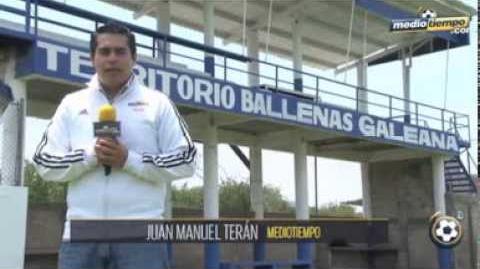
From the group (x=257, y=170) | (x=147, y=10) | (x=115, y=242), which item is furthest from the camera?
(x=257, y=170)

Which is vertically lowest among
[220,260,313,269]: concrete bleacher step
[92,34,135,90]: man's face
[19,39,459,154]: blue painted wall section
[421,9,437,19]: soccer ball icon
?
[220,260,313,269]: concrete bleacher step

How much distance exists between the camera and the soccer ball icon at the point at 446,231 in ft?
18.2

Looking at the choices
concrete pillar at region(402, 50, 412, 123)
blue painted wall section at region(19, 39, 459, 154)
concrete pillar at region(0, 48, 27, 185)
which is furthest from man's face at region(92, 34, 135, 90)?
concrete pillar at region(402, 50, 412, 123)

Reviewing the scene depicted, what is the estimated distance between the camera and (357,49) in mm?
24500

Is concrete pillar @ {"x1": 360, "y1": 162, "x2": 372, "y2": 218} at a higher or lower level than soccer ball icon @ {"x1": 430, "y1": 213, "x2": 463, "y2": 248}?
higher

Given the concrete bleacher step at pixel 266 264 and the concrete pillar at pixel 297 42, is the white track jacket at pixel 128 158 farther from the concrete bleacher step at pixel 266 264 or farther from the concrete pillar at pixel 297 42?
the concrete pillar at pixel 297 42

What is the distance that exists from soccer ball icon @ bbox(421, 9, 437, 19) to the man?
789 inches

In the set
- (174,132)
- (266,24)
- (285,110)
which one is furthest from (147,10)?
(174,132)

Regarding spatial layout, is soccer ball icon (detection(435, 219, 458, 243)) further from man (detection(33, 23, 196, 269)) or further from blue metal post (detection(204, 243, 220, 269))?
man (detection(33, 23, 196, 269))

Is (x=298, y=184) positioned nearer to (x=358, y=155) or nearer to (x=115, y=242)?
(x=358, y=155)

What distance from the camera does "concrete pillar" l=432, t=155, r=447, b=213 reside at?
72.2 feet

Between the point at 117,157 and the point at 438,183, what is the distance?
19933 mm

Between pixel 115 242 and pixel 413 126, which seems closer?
pixel 115 242

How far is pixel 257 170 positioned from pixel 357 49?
6.81 meters
